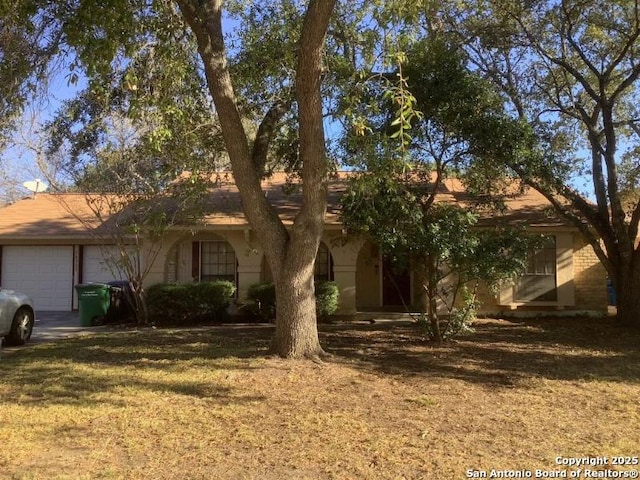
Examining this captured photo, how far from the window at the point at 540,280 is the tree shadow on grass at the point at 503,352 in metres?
1.44

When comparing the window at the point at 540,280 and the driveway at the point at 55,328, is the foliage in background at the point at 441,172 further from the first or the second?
the driveway at the point at 55,328

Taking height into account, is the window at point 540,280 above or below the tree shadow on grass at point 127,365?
above

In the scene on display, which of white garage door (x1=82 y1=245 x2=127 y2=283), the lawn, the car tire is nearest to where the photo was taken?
the lawn

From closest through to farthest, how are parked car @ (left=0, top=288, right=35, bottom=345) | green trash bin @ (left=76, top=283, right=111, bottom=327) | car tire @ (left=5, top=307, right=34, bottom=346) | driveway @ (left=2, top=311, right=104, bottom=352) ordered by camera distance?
1. parked car @ (left=0, top=288, right=35, bottom=345)
2. car tire @ (left=5, top=307, right=34, bottom=346)
3. driveway @ (left=2, top=311, right=104, bottom=352)
4. green trash bin @ (left=76, top=283, right=111, bottom=327)

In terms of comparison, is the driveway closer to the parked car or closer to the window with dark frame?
the parked car

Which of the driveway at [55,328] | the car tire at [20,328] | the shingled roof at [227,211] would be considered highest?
the shingled roof at [227,211]

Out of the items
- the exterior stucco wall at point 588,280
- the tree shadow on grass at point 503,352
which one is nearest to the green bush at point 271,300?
the tree shadow on grass at point 503,352

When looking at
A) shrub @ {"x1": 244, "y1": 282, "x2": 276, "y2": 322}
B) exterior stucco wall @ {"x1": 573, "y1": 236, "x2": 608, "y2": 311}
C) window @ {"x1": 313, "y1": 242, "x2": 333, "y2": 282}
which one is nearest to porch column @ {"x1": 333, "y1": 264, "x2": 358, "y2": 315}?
shrub @ {"x1": 244, "y1": 282, "x2": 276, "y2": 322}

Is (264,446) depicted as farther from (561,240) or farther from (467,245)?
(561,240)

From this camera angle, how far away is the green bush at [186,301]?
46.6 feet

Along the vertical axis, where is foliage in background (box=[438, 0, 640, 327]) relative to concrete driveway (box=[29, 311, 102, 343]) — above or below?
above

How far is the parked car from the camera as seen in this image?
34.8 feet

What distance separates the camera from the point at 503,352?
10.2 meters

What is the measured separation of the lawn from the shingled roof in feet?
14.1
